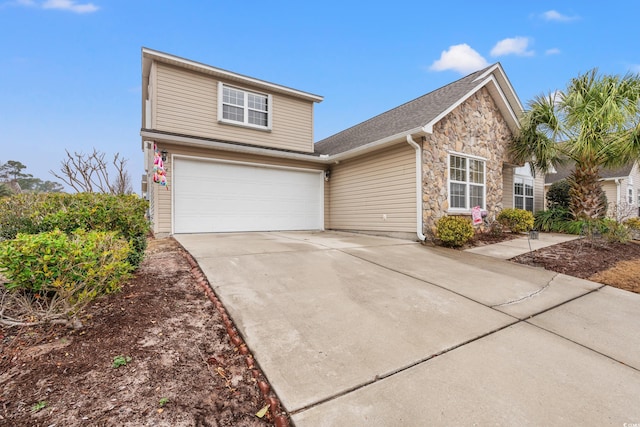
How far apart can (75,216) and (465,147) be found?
962 cm

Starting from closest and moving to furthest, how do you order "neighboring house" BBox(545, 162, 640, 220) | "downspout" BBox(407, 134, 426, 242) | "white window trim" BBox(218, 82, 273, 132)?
"downspout" BBox(407, 134, 426, 242), "white window trim" BBox(218, 82, 273, 132), "neighboring house" BBox(545, 162, 640, 220)

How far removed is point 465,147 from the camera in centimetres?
879

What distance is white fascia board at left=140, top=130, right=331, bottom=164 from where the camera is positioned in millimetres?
7406

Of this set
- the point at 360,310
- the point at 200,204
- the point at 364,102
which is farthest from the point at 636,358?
the point at 364,102

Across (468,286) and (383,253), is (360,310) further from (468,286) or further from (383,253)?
(383,253)

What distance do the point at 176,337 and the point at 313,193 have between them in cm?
843

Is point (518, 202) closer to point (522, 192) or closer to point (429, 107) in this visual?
point (522, 192)

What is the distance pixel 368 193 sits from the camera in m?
9.11

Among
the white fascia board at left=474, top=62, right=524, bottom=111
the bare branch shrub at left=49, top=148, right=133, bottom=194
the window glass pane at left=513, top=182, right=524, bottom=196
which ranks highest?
the white fascia board at left=474, top=62, right=524, bottom=111

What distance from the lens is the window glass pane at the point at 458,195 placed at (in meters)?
8.48

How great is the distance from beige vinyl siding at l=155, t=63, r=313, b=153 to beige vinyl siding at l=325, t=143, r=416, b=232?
2.49 meters

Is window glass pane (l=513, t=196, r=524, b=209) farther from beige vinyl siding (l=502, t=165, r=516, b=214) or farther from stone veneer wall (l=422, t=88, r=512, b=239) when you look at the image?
stone veneer wall (l=422, t=88, r=512, b=239)

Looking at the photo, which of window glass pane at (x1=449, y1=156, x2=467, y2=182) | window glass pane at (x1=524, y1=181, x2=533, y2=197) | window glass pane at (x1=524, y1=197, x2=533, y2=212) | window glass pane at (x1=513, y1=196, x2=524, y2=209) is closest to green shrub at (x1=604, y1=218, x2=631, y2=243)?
window glass pane at (x1=449, y1=156, x2=467, y2=182)

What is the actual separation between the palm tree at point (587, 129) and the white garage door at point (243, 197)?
773cm
